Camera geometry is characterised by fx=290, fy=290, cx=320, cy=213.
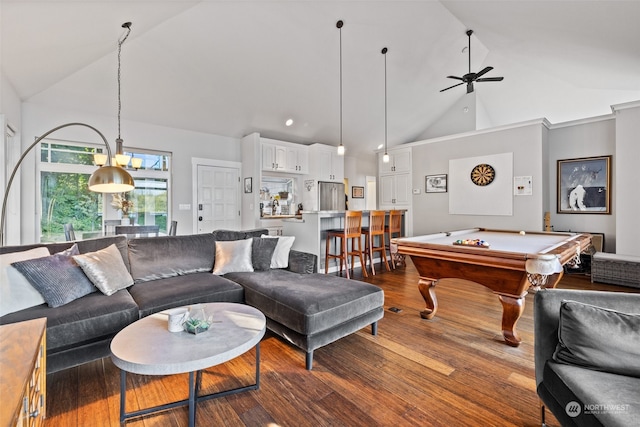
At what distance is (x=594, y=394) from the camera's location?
3.52 feet

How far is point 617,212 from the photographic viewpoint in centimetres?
456

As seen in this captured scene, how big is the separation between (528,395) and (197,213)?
552 cm

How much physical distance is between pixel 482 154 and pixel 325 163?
3.44 metres

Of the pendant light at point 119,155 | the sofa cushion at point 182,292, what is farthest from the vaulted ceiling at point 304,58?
the sofa cushion at point 182,292

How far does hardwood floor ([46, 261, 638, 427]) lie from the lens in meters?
1.58

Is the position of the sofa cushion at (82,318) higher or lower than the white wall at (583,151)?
lower

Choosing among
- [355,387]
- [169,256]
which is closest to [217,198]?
[169,256]

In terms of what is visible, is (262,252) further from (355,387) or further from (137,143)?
(137,143)

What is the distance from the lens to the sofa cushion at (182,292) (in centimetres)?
225

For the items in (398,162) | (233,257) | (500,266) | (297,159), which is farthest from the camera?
(398,162)

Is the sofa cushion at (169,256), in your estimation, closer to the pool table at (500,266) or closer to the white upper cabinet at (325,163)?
the pool table at (500,266)

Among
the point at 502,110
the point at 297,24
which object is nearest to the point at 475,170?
the point at 502,110

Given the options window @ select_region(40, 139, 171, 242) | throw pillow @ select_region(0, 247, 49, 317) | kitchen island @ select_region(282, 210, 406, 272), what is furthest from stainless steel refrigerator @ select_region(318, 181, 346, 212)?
throw pillow @ select_region(0, 247, 49, 317)

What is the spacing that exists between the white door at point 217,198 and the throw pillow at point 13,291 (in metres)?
3.78
